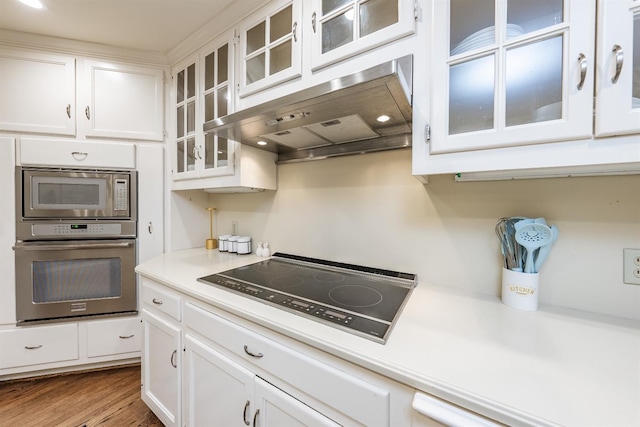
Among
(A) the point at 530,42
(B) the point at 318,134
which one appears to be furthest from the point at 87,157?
(A) the point at 530,42

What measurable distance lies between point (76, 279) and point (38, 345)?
48cm

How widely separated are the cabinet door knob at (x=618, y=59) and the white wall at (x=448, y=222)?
1.32 ft

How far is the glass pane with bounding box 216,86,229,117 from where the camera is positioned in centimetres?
152

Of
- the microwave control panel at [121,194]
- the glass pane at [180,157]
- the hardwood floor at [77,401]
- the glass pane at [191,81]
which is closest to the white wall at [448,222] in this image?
the glass pane at [180,157]

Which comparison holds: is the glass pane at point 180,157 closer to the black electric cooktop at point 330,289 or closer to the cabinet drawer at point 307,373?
the black electric cooktop at point 330,289

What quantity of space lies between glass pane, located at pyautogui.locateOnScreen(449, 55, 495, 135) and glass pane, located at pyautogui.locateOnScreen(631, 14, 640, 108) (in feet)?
0.91

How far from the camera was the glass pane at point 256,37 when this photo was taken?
1.35m

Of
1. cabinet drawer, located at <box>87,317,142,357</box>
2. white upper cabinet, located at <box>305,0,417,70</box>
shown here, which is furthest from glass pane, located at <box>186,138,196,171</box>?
cabinet drawer, located at <box>87,317,142,357</box>

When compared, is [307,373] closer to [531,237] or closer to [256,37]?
[531,237]

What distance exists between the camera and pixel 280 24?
1.26 meters

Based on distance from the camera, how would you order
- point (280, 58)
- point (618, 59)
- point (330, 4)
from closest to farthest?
point (618, 59) → point (330, 4) → point (280, 58)

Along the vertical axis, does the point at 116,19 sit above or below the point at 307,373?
above

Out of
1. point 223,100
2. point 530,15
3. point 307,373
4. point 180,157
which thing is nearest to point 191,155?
point 180,157

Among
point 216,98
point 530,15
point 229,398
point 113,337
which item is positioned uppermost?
point 216,98
